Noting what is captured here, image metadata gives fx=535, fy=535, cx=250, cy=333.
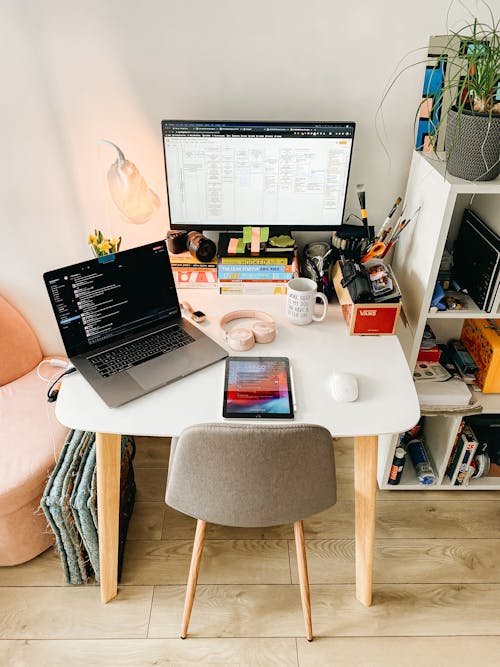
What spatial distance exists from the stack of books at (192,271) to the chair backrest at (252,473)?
71cm

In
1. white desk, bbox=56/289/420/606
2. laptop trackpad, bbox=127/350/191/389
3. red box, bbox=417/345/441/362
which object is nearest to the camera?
→ white desk, bbox=56/289/420/606

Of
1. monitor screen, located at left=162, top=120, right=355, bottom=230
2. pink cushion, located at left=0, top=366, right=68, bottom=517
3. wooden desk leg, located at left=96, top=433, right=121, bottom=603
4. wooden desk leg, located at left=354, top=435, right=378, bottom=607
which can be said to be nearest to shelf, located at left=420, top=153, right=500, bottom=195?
monitor screen, located at left=162, top=120, right=355, bottom=230

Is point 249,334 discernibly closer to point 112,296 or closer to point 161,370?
point 161,370

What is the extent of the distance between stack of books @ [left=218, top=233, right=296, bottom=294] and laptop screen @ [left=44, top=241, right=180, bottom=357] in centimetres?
21

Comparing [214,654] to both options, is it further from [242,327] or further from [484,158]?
[484,158]

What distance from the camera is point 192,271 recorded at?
5.77 feet

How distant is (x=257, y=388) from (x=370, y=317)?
1.40 feet

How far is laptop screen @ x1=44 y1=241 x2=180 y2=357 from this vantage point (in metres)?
1.43

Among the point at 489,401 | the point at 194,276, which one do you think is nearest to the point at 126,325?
the point at 194,276

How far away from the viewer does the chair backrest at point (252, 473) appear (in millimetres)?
1091

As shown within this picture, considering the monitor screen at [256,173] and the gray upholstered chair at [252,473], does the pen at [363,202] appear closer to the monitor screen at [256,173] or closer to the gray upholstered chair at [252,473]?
the monitor screen at [256,173]

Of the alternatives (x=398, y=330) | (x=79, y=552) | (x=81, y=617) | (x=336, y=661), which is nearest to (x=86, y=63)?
(x=398, y=330)

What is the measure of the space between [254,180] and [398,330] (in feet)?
2.42

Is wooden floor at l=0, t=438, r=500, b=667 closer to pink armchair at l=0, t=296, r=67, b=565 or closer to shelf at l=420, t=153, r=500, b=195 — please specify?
pink armchair at l=0, t=296, r=67, b=565
